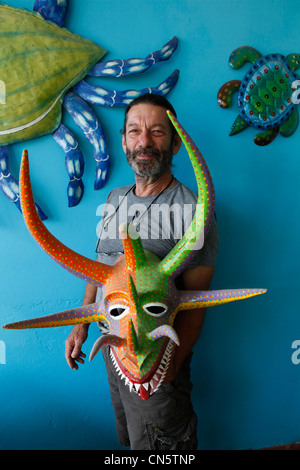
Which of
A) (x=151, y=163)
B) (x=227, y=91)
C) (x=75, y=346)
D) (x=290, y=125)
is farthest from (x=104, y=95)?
(x=75, y=346)

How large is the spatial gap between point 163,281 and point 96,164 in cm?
69

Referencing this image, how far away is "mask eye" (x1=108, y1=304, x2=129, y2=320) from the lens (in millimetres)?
815

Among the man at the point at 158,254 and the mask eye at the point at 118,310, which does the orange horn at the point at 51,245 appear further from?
the man at the point at 158,254

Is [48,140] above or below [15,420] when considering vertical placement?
above

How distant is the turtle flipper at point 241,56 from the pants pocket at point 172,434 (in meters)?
1.31

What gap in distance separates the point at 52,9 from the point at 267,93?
2.87 ft

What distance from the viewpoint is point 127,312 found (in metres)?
0.81

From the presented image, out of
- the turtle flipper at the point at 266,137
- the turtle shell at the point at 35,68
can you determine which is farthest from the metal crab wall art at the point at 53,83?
the turtle flipper at the point at 266,137

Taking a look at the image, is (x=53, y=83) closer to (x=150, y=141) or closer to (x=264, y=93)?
(x=150, y=141)

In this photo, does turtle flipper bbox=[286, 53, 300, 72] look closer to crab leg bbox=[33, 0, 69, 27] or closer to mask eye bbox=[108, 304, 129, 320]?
crab leg bbox=[33, 0, 69, 27]

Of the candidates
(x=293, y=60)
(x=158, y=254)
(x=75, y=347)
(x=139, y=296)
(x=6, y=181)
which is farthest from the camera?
(x=293, y=60)

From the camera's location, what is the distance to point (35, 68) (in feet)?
4.06
